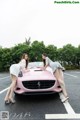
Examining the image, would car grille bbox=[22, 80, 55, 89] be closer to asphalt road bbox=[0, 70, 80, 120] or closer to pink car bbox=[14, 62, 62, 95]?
pink car bbox=[14, 62, 62, 95]

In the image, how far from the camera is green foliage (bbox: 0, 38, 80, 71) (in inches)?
2662

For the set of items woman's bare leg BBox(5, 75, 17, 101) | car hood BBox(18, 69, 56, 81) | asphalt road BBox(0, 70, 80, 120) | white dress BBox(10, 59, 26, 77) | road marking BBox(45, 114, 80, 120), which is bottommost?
road marking BBox(45, 114, 80, 120)

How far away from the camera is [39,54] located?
224 feet

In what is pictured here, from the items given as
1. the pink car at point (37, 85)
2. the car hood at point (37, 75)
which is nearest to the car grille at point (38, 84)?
the pink car at point (37, 85)

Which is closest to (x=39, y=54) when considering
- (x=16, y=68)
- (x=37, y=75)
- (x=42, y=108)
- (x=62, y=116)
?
(x=37, y=75)

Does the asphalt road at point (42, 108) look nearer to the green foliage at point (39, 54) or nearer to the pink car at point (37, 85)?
the pink car at point (37, 85)

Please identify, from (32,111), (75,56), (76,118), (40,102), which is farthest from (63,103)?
(75,56)

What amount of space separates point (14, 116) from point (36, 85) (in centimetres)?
250

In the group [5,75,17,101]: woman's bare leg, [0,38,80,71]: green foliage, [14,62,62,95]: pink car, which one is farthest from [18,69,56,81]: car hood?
[0,38,80,71]: green foliage

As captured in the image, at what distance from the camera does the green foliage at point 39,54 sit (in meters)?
67.6

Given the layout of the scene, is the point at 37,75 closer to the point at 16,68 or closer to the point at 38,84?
the point at 38,84

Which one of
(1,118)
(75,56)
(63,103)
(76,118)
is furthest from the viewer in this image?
(75,56)

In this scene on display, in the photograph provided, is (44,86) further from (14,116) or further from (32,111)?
(14,116)

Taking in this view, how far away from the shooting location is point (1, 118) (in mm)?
6676
